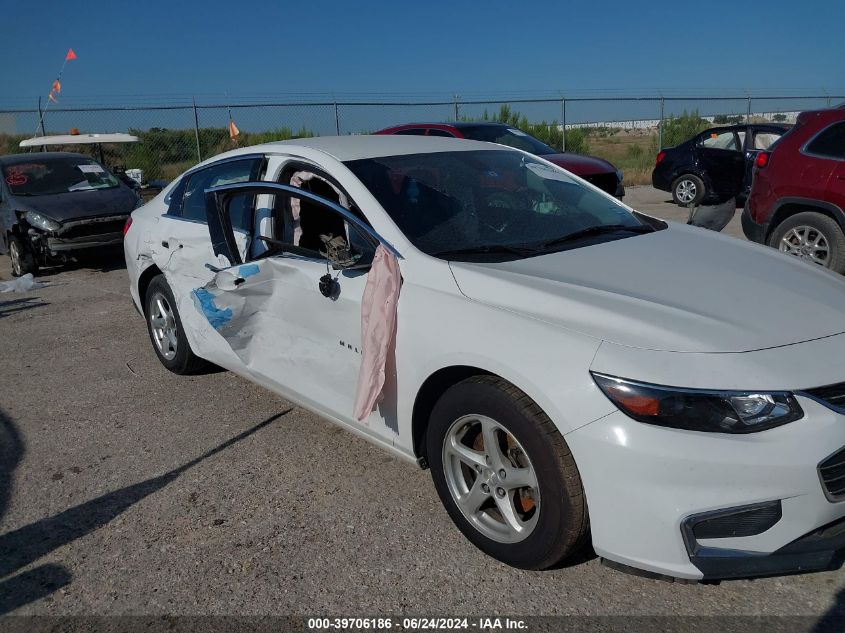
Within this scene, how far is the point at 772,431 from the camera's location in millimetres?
2430

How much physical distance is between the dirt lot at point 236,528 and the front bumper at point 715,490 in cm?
37

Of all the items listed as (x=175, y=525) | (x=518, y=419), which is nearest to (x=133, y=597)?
(x=175, y=525)

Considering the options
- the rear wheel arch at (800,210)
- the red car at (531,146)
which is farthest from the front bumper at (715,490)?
the red car at (531,146)

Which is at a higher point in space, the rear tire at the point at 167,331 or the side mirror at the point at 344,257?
the side mirror at the point at 344,257

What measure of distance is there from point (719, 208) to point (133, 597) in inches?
200

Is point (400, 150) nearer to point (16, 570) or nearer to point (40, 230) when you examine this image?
point (16, 570)

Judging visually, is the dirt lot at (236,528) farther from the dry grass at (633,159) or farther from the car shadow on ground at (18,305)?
the dry grass at (633,159)

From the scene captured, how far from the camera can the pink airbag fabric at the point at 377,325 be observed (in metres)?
3.25

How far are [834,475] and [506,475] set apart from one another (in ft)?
3.68

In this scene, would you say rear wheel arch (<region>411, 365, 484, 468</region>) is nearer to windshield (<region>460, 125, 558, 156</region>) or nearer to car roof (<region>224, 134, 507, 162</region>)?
car roof (<region>224, 134, 507, 162</region>)

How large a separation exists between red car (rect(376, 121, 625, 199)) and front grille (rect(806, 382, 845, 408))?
8788mm

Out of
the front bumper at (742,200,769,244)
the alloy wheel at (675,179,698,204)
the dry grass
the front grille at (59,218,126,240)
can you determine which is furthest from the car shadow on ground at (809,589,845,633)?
the dry grass

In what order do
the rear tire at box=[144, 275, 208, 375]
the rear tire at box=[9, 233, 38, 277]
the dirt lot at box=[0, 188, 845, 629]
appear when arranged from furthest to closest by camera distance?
the rear tire at box=[9, 233, 38, 277]
the rear tire at box=[144, 275, 208, 375]
the dirt lot at box=[0, 188, 845, 629]

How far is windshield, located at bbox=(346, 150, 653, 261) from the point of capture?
353 centimetres
